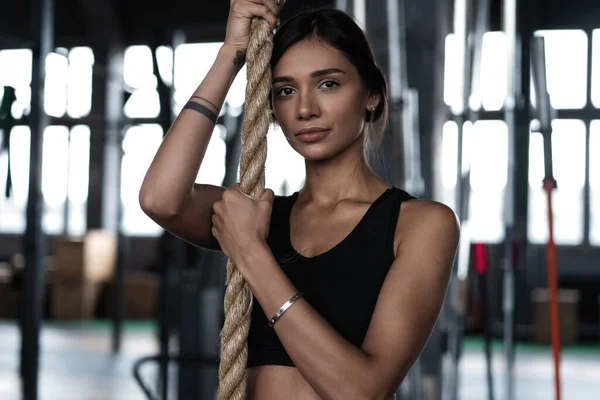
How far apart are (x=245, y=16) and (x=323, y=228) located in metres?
0.38

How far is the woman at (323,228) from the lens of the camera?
1.16 m

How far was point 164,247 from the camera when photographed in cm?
436

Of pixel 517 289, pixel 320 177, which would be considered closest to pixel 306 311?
pixel 320 177

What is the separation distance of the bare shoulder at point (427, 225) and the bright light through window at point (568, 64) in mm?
10069

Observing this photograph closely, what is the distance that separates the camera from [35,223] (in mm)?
5578

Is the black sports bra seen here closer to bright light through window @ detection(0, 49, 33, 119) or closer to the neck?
the neck

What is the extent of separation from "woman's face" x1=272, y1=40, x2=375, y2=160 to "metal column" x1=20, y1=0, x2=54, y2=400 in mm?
4499

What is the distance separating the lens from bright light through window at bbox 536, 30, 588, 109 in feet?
35.4

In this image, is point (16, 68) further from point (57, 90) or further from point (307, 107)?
point (307, 107)

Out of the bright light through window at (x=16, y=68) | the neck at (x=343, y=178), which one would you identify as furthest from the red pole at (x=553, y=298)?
the bright light through window at (x=16, y=68)

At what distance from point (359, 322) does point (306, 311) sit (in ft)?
0.60

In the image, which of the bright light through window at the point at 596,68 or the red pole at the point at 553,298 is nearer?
the red pole at the point at 553,298

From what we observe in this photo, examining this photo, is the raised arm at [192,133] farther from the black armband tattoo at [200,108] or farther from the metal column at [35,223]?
the metal column at [35,223]

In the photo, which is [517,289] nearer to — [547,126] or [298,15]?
[547,126]
